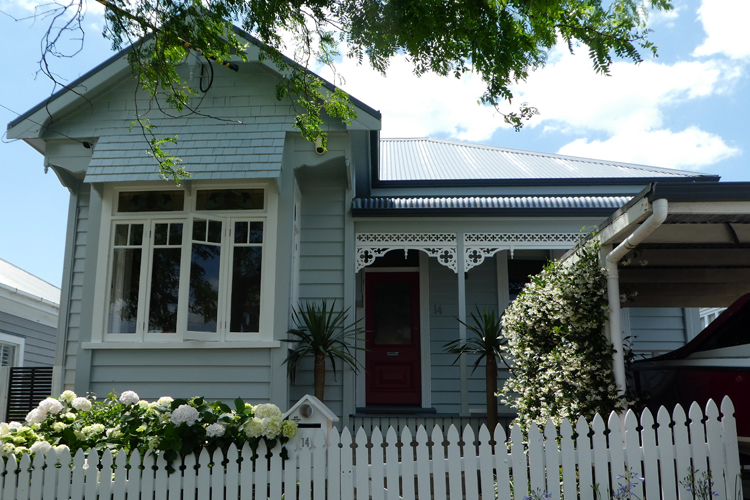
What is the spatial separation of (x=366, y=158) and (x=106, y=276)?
3.97 meters

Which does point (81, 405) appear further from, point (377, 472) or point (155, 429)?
point (377, 472)

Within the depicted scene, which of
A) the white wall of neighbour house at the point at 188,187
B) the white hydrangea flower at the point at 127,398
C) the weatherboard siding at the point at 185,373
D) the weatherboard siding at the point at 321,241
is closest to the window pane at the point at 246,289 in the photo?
the white wall of neighbour house at the point at 188,187

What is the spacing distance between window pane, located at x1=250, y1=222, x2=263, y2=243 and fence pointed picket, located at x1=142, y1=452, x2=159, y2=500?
376 centimetres

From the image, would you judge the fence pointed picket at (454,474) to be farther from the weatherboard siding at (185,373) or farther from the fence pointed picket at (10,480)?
the weatherboard siding at (185,373)

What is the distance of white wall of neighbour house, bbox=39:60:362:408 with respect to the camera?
7.28 m

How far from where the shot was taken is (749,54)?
4.93 metres

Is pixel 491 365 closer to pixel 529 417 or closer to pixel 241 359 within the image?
pixel 529 417

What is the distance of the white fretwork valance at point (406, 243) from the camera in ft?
29.3

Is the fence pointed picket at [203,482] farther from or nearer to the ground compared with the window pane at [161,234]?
nearer to the ground

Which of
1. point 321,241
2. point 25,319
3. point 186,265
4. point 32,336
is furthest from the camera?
point 32,336

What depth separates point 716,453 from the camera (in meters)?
4.21

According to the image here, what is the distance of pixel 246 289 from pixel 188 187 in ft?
4.65

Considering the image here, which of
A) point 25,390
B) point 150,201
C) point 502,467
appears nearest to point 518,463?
point 502,467

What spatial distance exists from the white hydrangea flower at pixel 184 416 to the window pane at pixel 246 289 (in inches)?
119
